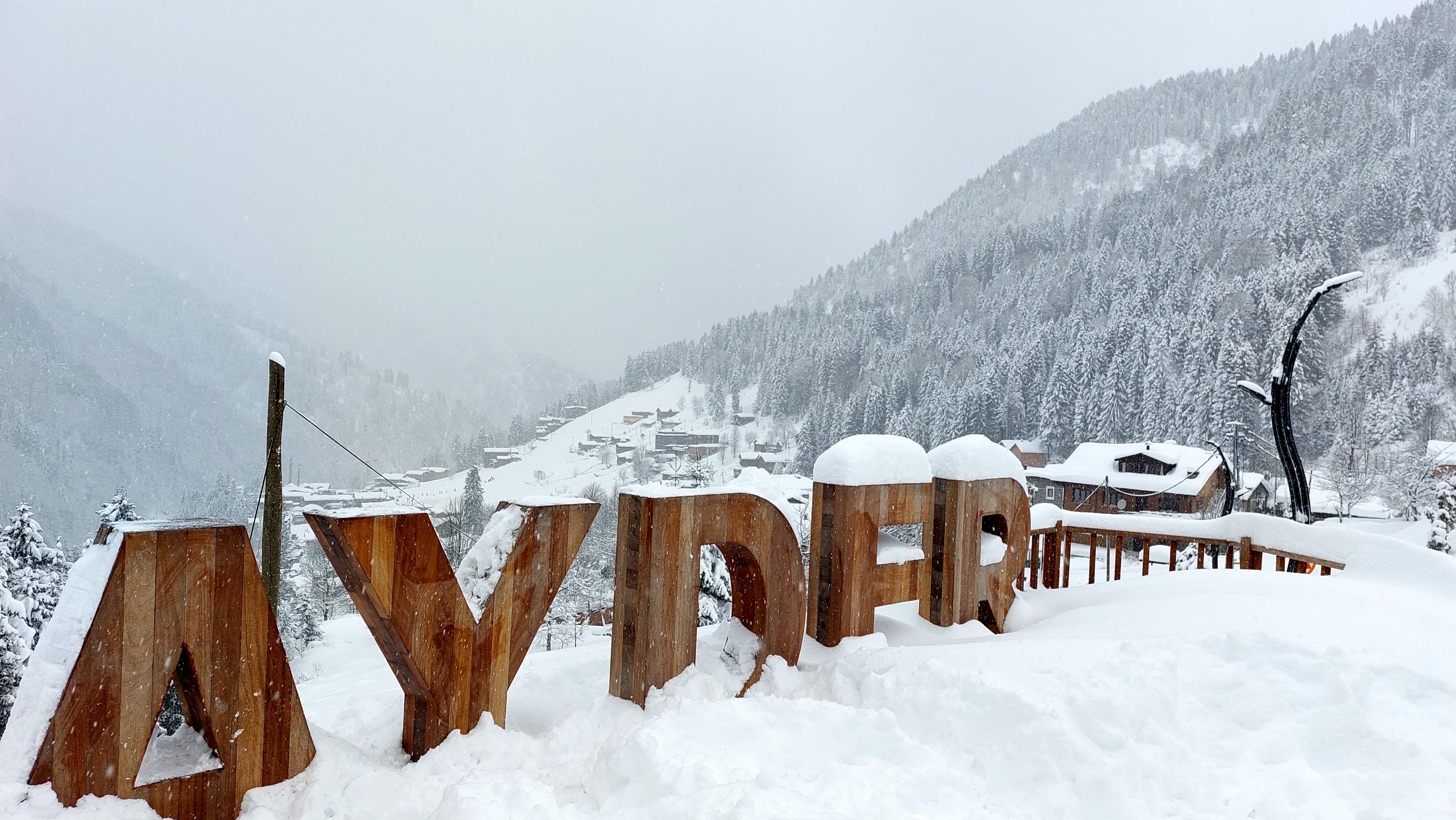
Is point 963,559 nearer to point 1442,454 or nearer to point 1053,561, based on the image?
point 1053,561

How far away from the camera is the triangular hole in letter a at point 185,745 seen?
2.65 meters

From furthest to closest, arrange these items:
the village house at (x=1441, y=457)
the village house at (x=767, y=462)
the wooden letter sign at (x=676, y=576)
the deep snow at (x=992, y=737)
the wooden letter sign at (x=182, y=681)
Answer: the village house at (x=767, y=462)
the village house at (x=1441, y=457)
the wooden letter sign at (x=676, y=576)
the deep snow at (x=992, y=737)
the wooden letter sign at (x=182, y=681)

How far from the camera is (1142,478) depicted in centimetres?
3388

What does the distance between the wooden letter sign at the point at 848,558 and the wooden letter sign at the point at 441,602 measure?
1.79 metres

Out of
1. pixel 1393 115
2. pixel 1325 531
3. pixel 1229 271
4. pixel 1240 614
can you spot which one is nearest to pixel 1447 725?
pixel 1240 614

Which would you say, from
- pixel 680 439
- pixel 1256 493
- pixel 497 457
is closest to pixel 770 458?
pixel 680 439

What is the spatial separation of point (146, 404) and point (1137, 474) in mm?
98978

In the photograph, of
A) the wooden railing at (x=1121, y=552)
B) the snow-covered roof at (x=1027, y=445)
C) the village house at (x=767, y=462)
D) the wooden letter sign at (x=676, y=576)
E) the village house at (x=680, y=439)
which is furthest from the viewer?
the village house at (x=680, y=439)

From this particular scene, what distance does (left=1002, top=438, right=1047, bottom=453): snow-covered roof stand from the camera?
168 feet

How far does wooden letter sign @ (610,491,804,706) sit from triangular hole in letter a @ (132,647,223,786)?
1.76m

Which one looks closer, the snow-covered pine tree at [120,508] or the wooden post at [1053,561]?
the wooden post at [1053,561]

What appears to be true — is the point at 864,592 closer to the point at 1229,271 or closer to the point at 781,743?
the point at 781,743

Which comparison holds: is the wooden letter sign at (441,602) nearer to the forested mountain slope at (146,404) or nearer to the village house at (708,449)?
the forested mountain slope at (146,404)

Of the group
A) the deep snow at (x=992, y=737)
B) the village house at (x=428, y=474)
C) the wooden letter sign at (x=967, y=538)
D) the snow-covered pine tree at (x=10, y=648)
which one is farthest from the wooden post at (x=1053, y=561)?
the village house at (x=428, y=474)
